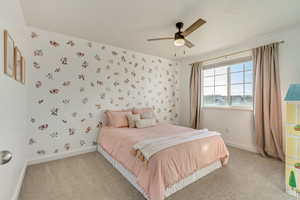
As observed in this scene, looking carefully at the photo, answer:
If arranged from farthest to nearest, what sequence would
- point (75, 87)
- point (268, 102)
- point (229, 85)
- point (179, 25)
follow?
point (229, 85) → point (75, 87) → point (268, 102) → point (179, 25)

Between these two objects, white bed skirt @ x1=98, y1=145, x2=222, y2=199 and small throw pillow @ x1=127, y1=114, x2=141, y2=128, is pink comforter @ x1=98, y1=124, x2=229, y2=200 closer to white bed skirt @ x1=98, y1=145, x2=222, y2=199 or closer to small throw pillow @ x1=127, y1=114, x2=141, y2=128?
white bed skirt @ x1=98, y1=145, x2=222, y2=199

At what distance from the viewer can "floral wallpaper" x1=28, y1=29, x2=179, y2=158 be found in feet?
8.46

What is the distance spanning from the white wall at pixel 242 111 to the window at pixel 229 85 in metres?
0.26

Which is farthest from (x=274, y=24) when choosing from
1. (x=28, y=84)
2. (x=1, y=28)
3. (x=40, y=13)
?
(x=28, y=84)

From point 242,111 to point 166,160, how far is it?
2.62 metres

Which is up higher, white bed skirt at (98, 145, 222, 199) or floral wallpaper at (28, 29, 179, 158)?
floral wallpaper at (28, 29, 179, 158)

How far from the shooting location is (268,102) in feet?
9.09

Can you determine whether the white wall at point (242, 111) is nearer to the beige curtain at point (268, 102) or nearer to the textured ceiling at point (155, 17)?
the beige curtain at point (268, 102)

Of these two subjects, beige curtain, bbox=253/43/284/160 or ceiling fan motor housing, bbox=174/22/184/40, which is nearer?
ceiling fan motor housing, bbox=174/22/184/40

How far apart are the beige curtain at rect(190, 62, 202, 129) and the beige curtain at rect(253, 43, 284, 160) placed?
1375mm

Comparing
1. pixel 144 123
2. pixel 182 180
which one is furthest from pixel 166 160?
pixel 144 123

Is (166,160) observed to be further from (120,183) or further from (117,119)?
(117,119)

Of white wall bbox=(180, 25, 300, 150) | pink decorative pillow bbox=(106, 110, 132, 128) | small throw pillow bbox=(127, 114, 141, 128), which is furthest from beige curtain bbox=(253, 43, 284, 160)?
pink decorative pillow bbox=(106, 110, 132, 128)

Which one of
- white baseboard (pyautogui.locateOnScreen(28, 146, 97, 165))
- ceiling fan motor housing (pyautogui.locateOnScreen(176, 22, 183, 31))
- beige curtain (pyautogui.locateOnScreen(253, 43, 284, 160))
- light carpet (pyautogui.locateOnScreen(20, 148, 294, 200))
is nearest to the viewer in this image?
light carpet (pyautogui.locateOnScreen(20, 148, 294, 200))
